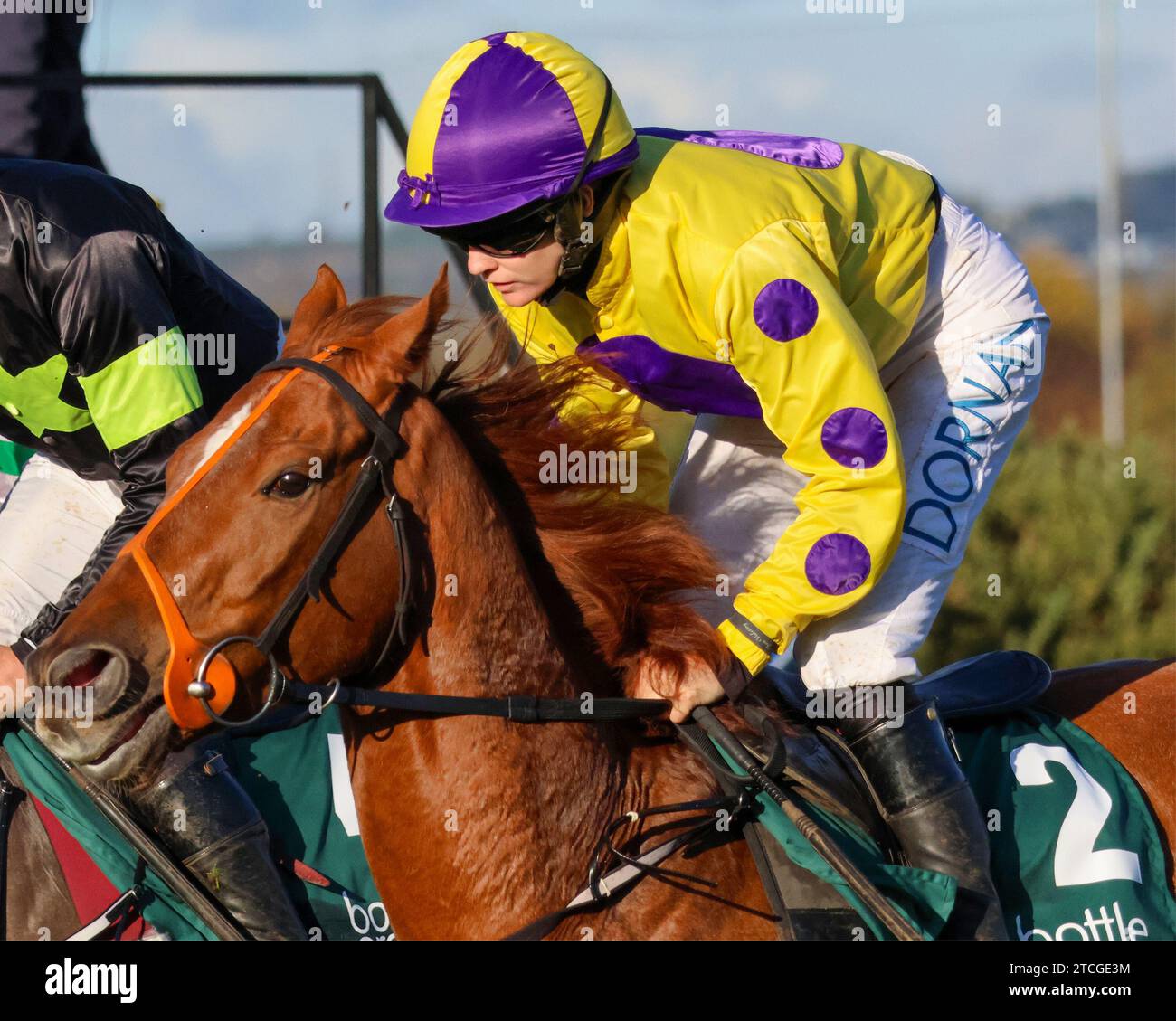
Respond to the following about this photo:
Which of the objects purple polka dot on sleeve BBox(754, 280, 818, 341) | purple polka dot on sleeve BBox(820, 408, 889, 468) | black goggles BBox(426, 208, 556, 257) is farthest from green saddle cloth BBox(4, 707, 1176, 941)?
black goggles BBox(426, 208, 556, 257)

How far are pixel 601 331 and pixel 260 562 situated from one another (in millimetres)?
976

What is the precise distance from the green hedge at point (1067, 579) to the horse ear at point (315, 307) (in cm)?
642

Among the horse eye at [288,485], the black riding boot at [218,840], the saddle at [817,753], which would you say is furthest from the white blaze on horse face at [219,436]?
the black riding boot at [218,840]

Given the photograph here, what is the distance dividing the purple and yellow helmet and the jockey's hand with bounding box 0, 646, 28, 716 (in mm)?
1437

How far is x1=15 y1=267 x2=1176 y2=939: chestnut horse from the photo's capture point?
2.29 metres

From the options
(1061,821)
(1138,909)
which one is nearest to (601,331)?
(1061,821)

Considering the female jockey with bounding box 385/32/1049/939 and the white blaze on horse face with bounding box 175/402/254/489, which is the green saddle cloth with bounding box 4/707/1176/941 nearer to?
the female jockey with bounding box 385/32/1049/939

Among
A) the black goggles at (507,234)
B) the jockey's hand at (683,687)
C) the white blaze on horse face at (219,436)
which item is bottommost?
the jockey's hand at (683,687)

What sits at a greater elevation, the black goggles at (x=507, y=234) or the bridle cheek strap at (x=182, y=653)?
the black goggles at (x=507, y=234)

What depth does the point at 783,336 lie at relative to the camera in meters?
2.61

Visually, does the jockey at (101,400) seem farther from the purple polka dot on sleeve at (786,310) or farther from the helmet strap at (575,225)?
the purple polka dot on sleeve at (786,310)

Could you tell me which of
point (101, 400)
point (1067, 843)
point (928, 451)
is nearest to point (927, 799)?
point (1067, 843)

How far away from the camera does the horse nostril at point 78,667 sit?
7.15 feet

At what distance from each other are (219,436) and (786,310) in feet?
3.34
